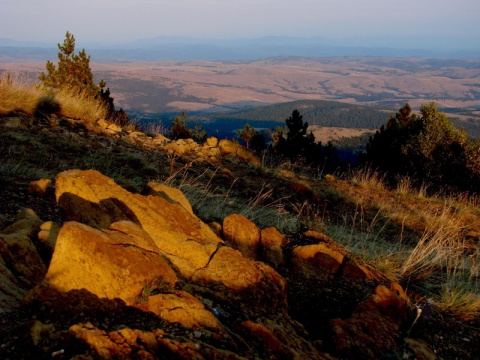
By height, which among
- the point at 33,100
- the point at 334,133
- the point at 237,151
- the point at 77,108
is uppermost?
the point at 33,100

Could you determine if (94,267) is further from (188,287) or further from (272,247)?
(272,247)

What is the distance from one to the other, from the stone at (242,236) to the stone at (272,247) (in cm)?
7

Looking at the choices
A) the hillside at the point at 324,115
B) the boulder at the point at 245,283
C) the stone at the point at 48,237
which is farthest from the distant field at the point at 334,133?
the stone at the point at 48,237

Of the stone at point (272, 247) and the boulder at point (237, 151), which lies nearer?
the stone at point (272, 247)

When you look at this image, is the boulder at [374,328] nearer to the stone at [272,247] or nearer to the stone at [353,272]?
the stone at [353,272]

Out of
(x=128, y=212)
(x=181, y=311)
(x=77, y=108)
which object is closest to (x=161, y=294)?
(x=181, y=311)

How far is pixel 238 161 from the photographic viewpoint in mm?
11336

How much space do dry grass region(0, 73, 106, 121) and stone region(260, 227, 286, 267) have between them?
7982 mm

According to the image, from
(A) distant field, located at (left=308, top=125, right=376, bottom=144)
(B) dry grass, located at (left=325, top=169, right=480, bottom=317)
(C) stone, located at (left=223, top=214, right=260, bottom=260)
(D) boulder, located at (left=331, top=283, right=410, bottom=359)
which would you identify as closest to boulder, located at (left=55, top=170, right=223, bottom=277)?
(C) stone, located at (left=223, top=214, right=260, bottom=260)

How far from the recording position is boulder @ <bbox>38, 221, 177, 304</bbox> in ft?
7.04

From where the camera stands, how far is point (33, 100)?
10305 millimetres

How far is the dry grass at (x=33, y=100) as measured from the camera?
989 centimetres

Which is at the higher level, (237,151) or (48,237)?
(48,237)

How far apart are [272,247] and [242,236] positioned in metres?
0.34
